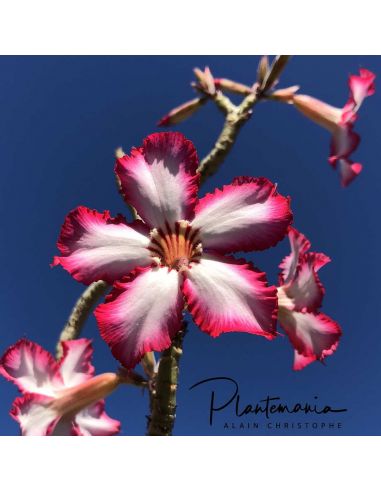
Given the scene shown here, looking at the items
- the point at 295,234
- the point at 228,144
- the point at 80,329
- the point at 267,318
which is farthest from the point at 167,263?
the point at 80,329

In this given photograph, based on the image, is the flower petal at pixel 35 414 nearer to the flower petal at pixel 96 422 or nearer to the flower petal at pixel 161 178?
the flower petal at pixel 96 422

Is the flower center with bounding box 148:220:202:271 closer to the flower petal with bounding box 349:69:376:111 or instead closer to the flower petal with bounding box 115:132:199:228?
the flower petal with bounding box 115:132:199:228

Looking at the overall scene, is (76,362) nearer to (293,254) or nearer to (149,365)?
(149,365)

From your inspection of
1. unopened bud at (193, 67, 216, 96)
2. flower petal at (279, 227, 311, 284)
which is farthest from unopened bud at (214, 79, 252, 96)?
flower petal at (279, 227, 311, 284)

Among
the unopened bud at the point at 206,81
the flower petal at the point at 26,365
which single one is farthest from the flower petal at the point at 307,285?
the unopened bud at the point at 206,81

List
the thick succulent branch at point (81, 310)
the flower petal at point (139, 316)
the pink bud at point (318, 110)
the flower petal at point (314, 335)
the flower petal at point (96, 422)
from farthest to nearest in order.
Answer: the pink bud at point (318, 110), the thick succulent branch at point (81, 310), the flower petal at point (96, 422), the flower petal at point (314, 335), the flower petal at point (139, 316)

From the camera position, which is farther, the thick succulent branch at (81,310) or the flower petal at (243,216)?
the thick succulent branch at (81,310)

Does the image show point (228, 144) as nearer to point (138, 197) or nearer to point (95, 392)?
point (138, 197)
